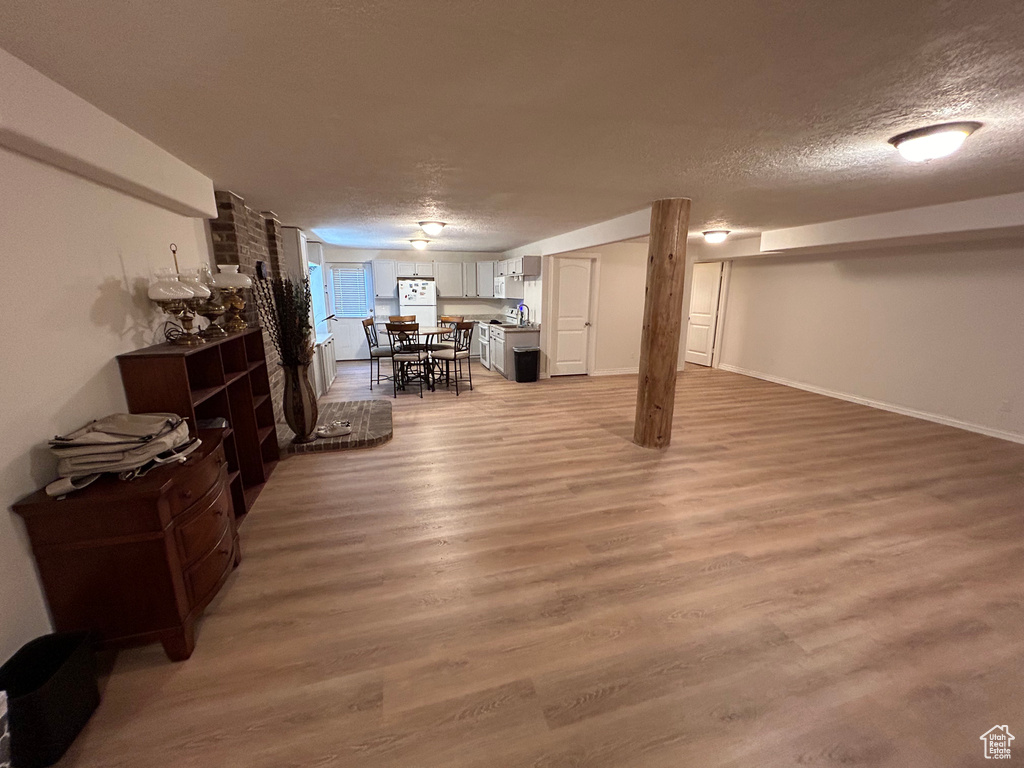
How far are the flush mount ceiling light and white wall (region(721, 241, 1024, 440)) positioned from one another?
11.5 feet

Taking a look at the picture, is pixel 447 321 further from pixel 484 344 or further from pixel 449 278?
pixel 449 278

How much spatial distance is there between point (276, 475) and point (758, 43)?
3907mm

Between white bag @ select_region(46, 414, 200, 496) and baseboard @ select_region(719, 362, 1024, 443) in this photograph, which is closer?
white bag @ select_region(46, 414, 200, 496)

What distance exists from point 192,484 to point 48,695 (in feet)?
2.40

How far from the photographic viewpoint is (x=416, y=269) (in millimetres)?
8359

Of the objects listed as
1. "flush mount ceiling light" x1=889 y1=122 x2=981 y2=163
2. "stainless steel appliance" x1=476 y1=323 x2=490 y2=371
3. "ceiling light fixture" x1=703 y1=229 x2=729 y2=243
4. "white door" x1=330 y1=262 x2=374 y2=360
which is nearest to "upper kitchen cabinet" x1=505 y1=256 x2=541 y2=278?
"stainless steel appliance" x1=476 y1=323 x2=490 y2=371

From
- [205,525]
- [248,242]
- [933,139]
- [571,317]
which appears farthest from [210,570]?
[571,317]

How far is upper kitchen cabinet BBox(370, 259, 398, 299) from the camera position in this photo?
26.6 ft

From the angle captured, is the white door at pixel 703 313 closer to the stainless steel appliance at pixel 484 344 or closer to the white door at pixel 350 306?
the stainless steel appliance at pixel 484 344

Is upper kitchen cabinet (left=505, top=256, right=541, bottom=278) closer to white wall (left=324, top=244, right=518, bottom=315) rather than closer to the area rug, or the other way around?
white wall (left=324, top=244, right=518, bottom=315)

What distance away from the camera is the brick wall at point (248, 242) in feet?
10.4

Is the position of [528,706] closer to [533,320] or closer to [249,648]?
[249,648]

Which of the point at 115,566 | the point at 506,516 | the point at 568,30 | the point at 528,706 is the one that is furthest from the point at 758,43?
the point at 115,566

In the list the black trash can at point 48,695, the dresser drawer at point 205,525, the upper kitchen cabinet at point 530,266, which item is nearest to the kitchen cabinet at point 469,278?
the upper kitchen cabinet at point 530,266
